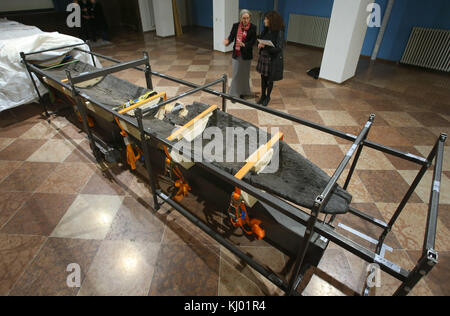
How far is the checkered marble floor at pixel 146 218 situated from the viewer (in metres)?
2.01

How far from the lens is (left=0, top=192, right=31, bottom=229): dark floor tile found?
2.53 meters

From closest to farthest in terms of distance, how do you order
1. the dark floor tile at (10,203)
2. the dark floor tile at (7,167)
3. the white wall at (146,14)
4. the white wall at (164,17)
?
the dark floor tile at (10,203), the dark floor tile at (7,167), the white wall at (164,17), the white wall at (146,14)

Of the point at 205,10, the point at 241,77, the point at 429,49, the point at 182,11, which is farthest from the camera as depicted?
the point at 182,11

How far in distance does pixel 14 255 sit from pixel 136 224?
3.52 feet

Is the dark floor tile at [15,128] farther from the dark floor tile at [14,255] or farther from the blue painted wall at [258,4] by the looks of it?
the blue painted wall at [258,4]

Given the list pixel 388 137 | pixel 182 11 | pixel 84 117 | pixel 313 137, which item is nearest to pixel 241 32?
pixel 313 137

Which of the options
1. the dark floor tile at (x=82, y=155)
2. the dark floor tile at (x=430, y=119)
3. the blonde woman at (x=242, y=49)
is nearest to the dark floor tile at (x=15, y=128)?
the dark floor tile at (x=82, y=155)

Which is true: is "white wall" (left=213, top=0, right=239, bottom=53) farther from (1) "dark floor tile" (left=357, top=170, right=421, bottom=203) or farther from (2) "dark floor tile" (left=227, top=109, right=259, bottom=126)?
(1) "dark floor tile" (left=357, top=170, right=421, bottom=203)

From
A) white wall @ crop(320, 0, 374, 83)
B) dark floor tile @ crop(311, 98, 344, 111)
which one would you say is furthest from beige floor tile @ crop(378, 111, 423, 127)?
white wall @ crop(320, 0, 374, 83)

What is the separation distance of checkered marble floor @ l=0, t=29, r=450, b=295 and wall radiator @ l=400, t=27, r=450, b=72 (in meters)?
2.69

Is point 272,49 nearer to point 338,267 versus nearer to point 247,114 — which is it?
point 247,114

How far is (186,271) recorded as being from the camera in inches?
81.6

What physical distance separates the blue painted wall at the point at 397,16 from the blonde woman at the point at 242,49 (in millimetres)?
5114
